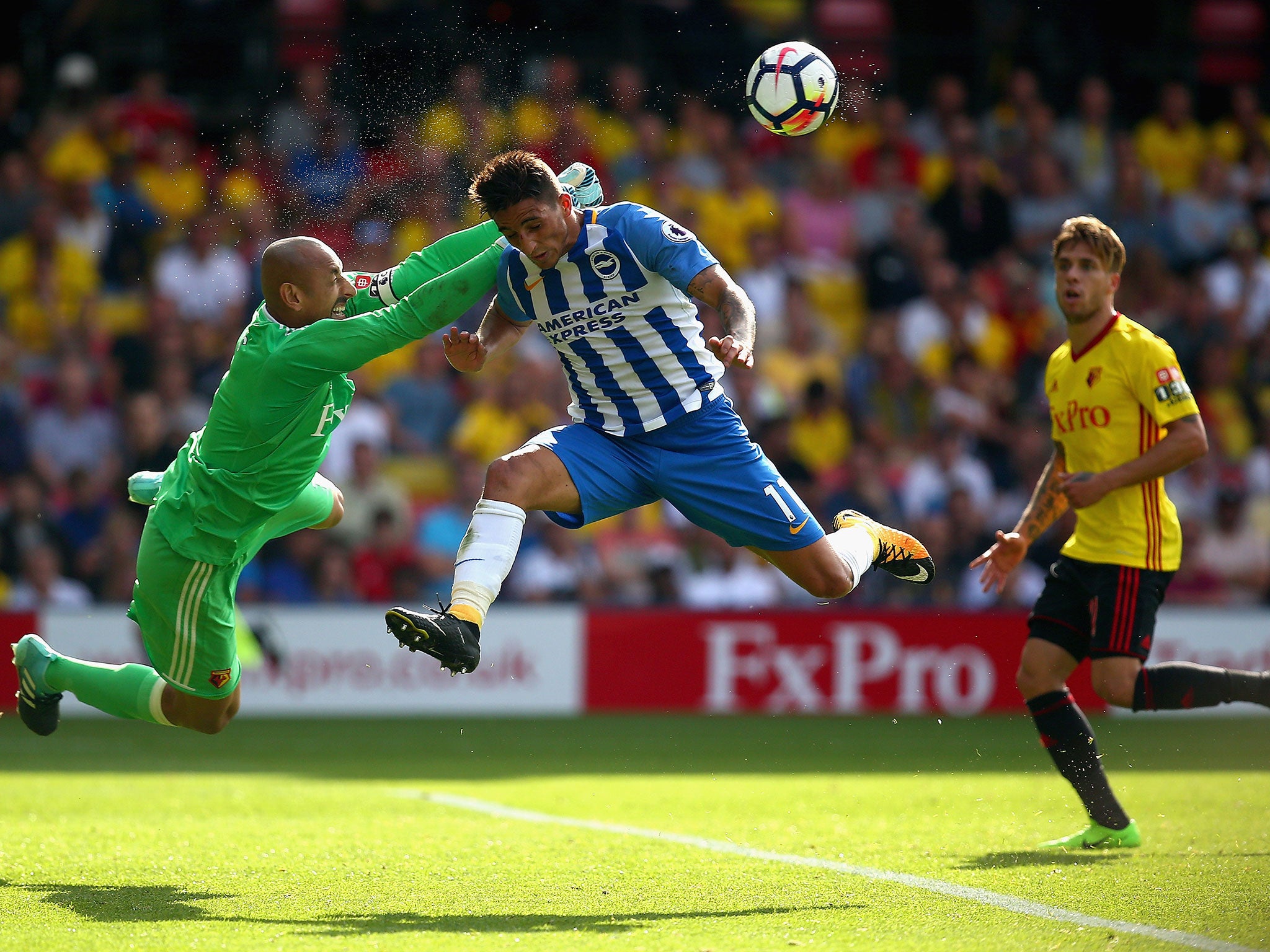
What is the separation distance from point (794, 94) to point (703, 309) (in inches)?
266

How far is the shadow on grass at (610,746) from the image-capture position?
9.13 metres

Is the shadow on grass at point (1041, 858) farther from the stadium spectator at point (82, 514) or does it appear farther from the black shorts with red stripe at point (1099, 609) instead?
the stadium spectator at point (82, 514)

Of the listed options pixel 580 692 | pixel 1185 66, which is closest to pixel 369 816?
pixel 580 692

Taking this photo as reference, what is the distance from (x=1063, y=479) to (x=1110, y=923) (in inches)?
88.2

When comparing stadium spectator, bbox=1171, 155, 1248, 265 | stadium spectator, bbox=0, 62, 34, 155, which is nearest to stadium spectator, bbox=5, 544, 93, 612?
stadium spectator, bbox=0, 62, 34, 155

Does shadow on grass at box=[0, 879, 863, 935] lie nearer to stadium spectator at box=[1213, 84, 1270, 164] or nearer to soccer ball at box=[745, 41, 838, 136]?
soccer ball at box=[745, 41, 838, 136]

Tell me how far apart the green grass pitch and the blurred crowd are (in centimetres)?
218

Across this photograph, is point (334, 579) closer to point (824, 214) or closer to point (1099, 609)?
point (824, 214)

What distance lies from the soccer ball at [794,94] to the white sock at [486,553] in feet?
7.49

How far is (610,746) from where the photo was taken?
10.2 m

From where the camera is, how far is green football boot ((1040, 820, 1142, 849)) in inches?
242

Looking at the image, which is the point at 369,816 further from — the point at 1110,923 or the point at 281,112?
the point at 281,112

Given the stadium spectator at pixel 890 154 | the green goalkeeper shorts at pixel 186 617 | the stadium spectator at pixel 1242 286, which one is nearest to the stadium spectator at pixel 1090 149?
the stadium spectator at pixel 1242 286

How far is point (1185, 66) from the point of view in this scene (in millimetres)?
16547
